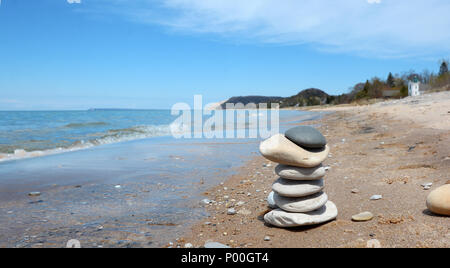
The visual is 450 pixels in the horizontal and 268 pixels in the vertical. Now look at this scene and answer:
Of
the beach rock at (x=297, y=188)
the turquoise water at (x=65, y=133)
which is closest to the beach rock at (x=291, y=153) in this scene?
the beach rock at (x=297, y=188)

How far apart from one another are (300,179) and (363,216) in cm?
94

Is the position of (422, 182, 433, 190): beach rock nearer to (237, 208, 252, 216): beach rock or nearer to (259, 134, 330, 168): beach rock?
(259, 134, 330, 168): beach rock

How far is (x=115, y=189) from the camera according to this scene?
6.67 metres

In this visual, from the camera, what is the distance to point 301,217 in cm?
401

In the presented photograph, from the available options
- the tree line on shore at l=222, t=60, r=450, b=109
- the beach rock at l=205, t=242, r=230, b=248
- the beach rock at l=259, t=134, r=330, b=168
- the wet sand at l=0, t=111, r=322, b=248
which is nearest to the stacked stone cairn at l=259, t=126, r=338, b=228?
the beach rock at l=259, t=134, r=330, b=168

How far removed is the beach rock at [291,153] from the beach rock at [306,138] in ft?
0.22

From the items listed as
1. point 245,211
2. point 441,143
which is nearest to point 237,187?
point 245,211

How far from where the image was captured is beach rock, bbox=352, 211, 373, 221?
4.07m

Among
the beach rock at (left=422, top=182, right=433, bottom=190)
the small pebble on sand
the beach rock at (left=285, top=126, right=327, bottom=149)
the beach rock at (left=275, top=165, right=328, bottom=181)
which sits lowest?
the small pebble on sand

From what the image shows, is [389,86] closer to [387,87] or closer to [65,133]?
[387,87]

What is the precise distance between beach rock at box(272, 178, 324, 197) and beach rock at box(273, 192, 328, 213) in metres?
0.09
